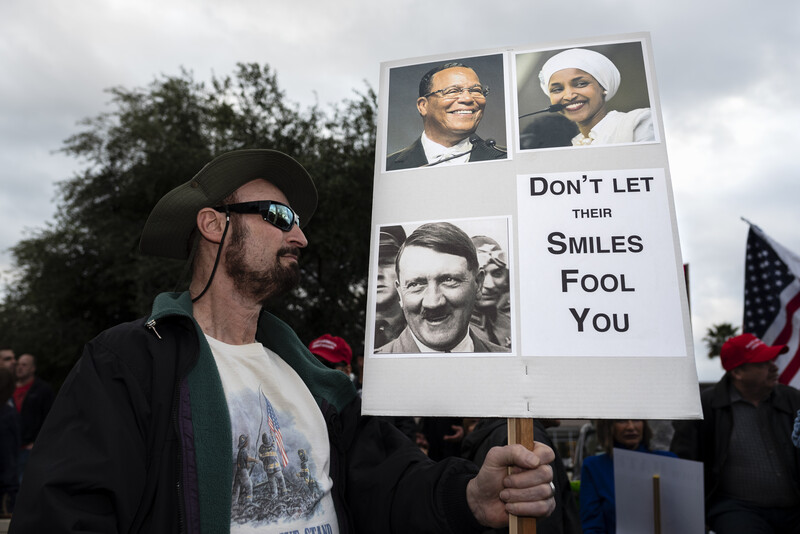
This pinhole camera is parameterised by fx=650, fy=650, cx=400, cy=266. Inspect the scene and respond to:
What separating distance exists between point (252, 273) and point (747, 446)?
14.0 ft

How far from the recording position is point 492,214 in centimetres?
192

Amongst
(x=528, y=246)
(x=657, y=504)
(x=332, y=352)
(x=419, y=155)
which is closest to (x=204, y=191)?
(x=419, y=155)

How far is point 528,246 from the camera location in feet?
6.09

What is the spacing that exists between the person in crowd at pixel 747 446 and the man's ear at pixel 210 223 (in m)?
4.16

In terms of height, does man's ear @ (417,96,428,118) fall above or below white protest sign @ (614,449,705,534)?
above

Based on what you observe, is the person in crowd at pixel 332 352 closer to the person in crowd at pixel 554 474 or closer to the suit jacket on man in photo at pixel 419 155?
the person in crowd at pixel 554 474

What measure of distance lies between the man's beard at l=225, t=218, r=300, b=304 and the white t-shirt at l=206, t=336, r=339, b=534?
20 cm

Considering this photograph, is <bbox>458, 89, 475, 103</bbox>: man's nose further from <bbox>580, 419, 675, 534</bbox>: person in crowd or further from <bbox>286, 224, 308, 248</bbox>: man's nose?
<bbox>580, 419, 675, 534</bbox>: person in crowd

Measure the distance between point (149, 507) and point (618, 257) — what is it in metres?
1.44

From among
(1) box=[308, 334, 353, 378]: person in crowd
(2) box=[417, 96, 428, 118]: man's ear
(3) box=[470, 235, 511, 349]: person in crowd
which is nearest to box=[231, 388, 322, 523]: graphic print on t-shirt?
(3) box=[470, 235, 511, 349]: person in crowd

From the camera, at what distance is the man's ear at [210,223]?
2414 mm

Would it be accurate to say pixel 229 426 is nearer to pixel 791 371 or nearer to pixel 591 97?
pixel 591 97

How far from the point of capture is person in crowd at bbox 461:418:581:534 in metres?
3.08

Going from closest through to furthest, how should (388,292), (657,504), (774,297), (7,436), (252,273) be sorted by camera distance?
(388,292), (252,273), (657,504), (7,436), (774,297)
